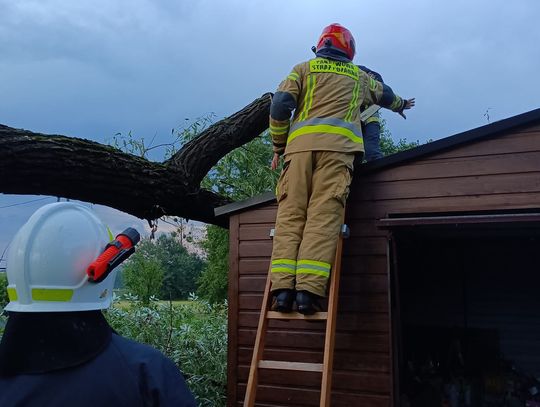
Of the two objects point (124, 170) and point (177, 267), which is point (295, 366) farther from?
point (177, 267)

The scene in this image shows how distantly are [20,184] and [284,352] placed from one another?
2.40 meters

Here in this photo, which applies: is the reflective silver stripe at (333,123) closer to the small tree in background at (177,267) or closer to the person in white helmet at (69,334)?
the person in white helmet at (69,334)

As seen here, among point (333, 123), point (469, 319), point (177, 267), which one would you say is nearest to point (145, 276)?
point (469, 319)

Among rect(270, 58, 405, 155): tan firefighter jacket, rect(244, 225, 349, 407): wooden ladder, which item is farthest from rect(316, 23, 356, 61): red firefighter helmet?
rect(244, 225, 349, 407): wooden ladder

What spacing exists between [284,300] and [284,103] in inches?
54.2

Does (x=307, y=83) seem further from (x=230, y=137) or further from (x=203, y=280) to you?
(x=203, y=280)

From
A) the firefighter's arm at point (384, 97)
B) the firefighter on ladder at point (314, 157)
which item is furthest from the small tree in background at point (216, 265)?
the firefighter on ladder at point (314, 157)

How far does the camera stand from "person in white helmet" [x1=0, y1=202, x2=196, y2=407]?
4.50 feet

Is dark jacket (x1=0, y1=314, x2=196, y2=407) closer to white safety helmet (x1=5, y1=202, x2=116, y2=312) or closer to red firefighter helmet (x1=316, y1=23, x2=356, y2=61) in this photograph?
white safety helmet (x1=5, y1=202, x2=116, y2=312)

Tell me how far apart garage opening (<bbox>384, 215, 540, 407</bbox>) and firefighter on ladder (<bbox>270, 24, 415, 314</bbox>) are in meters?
2.33

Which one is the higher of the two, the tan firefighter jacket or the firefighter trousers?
the tan firefighter jacket

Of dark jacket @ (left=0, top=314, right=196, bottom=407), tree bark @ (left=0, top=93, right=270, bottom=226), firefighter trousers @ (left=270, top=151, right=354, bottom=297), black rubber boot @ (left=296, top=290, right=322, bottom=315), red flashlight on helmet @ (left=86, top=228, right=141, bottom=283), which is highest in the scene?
tree bark @ (left=0, top=93, right=270, bottom=226)

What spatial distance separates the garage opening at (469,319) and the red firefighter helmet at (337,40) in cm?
243

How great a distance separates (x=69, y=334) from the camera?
1.44 metres
